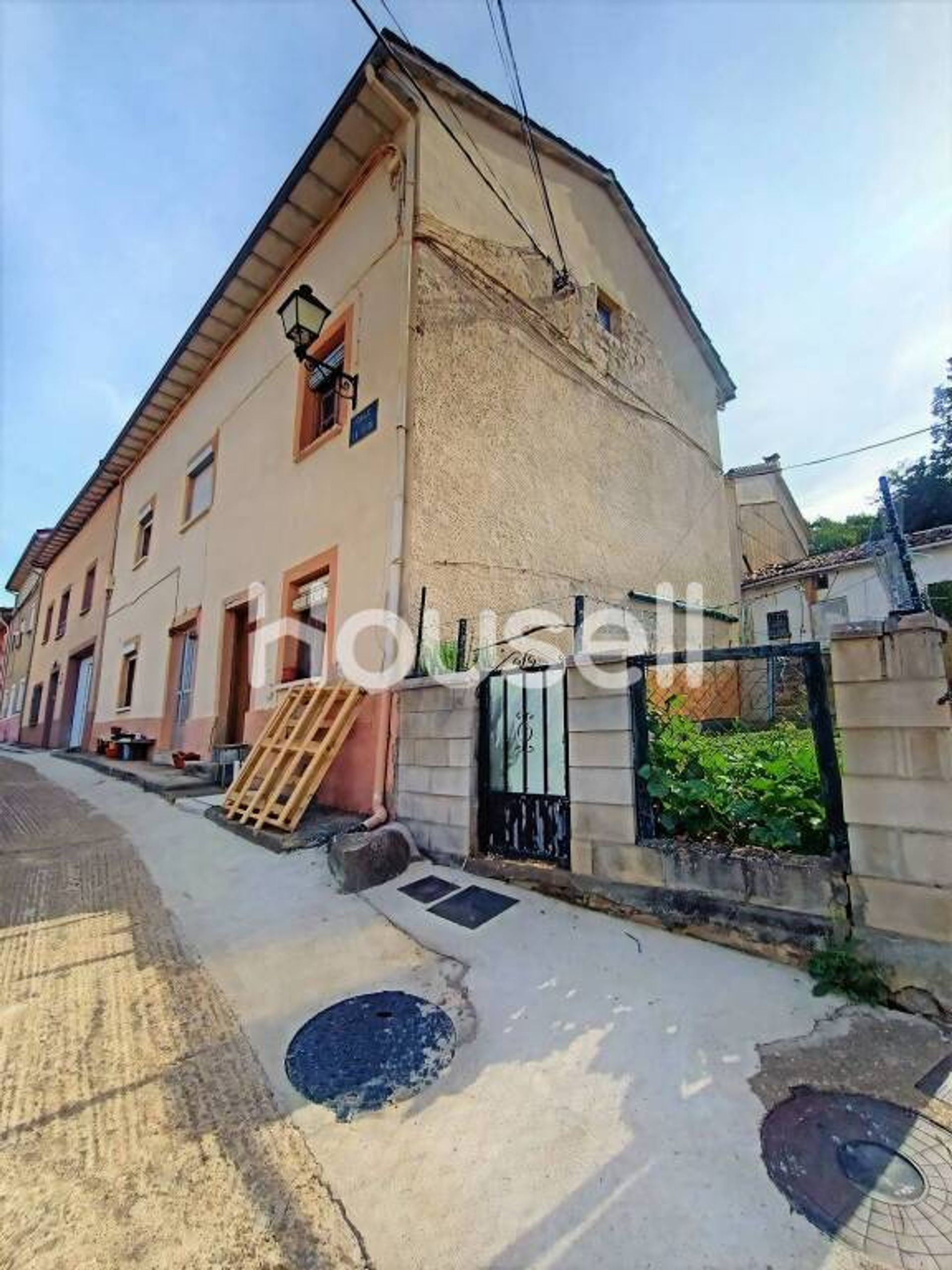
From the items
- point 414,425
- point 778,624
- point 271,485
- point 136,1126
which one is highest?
point 271,485

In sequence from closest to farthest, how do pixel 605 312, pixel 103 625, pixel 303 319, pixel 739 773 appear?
pixel 739 773
pixel 303 319
pixel 605 312
pixel 103 625

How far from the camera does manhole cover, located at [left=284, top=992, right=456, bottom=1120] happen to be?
6.25ft

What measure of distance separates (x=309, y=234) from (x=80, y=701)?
41.1 ft

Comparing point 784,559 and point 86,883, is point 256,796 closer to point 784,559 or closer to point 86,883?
point 86,883

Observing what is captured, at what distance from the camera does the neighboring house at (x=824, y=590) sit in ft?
40.0

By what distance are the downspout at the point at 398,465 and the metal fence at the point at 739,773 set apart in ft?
7.59

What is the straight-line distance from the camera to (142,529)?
1236 cm

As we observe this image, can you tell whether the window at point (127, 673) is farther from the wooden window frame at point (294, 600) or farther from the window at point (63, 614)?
the wooden window frame at point (294, 600)

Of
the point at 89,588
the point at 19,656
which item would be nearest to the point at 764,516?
the point at 89,588

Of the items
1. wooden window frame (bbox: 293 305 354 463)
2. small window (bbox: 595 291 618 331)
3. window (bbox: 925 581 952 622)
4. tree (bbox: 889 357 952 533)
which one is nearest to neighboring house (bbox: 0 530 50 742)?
wooden window frame (bbox: 293 305 354 463)

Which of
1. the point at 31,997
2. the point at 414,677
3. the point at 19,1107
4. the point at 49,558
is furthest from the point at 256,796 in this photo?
the point at 49,558

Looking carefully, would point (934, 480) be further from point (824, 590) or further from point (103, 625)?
point (103, 625)

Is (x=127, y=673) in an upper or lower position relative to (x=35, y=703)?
upper

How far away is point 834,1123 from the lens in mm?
1685
